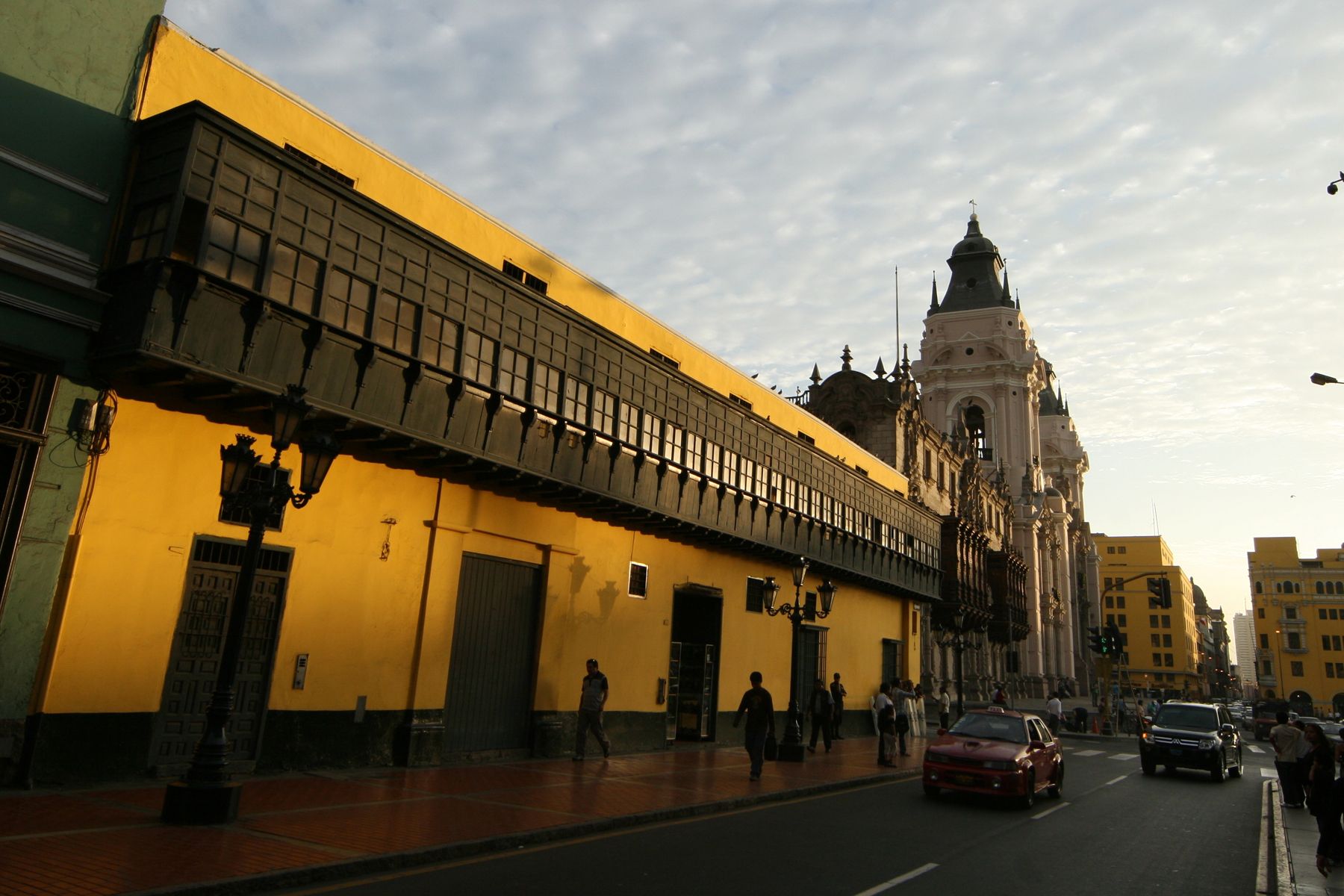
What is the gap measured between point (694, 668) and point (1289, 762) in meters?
12.3

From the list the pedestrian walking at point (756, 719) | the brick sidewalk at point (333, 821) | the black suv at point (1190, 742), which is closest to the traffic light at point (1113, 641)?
the black suv at point (1190, 742)

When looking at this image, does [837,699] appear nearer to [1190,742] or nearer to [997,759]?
[1190,742]

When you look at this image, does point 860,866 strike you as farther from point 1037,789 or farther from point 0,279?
point 0,279

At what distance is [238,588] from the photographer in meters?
9.35

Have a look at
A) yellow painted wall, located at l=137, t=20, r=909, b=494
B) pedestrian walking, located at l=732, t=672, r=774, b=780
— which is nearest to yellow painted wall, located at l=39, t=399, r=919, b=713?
pedestrian walking, located at l=732, t=672, r=774, b=780

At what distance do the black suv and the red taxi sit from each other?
6345mm

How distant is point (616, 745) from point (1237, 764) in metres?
15.8

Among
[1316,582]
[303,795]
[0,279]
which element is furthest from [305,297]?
[1316,582]

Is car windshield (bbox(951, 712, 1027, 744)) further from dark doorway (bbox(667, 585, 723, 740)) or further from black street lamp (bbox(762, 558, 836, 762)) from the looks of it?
Answer: dark doorway (bbox(667, 585, 723, 740))

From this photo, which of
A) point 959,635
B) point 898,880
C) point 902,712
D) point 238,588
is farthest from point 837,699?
point 238,588

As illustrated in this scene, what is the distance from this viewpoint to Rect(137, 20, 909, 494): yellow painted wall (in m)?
12.2

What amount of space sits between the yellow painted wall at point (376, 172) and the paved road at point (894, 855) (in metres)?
10.3

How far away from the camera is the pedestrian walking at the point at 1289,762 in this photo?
50.6 ft

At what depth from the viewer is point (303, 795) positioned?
10.9 metres
